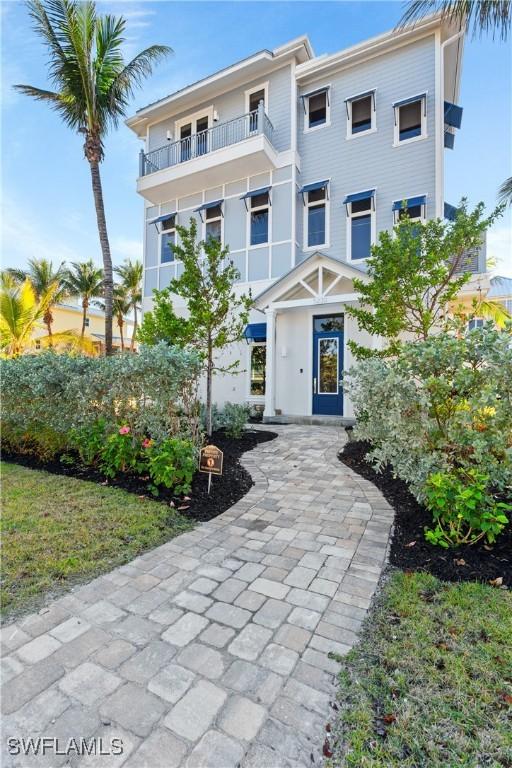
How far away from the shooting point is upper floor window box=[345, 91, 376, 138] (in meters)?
11.8

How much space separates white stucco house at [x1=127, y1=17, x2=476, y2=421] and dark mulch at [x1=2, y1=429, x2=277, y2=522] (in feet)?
18.6

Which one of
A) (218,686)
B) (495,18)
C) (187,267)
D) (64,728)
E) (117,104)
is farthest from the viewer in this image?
(117,104)

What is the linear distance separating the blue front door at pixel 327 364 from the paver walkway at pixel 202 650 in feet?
25.8

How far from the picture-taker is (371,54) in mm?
11562

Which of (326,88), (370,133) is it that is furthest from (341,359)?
(326,88)

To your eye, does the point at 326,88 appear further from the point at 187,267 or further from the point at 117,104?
the point at 187,267

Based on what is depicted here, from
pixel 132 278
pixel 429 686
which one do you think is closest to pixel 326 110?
pixel 429 686

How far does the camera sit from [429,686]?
1.88 meters

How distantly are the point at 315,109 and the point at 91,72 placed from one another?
753cm

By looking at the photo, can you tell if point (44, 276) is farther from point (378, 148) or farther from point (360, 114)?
point (378, 148)

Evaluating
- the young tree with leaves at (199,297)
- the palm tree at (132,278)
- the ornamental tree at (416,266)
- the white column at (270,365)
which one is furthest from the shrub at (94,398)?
the palm tree at (132,278)

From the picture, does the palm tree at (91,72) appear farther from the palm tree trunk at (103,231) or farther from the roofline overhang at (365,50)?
the roofline overhang at (365,50)

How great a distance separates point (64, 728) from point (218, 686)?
74cm

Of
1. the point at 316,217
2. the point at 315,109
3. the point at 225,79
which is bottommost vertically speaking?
the point at 316,217
